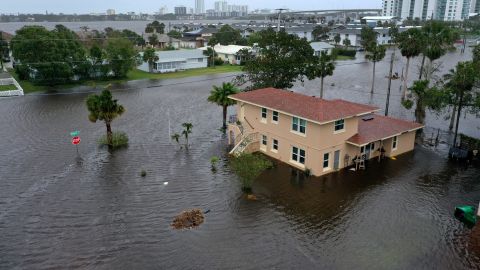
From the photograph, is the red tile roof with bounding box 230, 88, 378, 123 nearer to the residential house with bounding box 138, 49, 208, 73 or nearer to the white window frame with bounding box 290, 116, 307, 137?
the white window frame with bounding box 290, 116, 307, 137

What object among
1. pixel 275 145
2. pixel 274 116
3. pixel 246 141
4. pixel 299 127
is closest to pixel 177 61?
pixel 246 141

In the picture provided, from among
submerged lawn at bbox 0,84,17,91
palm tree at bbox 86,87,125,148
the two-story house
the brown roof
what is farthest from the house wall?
submerged lawn at bbox 0,84,17,91

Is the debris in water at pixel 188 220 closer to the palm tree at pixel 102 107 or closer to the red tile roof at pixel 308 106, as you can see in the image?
the red tile roof at pixel 308 106

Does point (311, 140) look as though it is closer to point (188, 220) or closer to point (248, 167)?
point (248, 167)

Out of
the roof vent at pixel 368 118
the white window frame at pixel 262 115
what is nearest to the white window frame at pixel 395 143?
the roof vent at pixel 368 118

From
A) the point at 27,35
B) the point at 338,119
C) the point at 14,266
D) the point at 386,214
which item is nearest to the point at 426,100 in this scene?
the point at 338,119

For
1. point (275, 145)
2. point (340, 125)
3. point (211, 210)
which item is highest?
point (340, 125)

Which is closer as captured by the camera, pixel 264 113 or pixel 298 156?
pixel 298 156

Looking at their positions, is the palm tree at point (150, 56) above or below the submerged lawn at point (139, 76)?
above

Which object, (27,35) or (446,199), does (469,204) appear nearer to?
(446,199)
